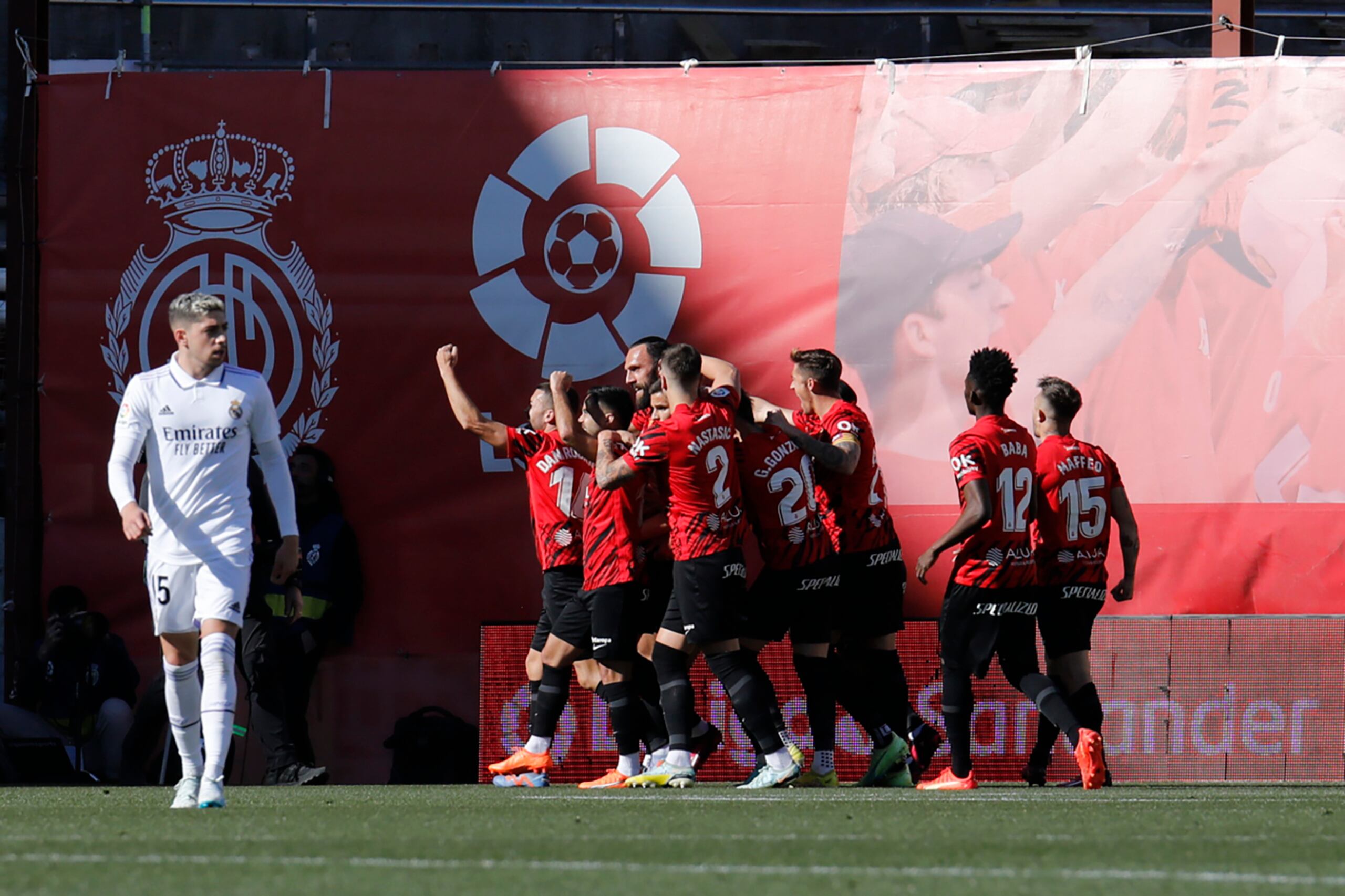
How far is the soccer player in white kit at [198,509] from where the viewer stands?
647 cm

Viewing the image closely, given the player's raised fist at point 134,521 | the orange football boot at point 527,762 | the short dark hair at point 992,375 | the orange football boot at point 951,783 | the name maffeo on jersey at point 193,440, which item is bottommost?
the orange football boot at point 527,762

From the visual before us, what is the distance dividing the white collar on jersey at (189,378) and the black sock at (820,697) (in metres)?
3.27

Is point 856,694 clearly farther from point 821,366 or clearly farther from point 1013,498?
point 821,366

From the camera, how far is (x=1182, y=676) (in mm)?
9891

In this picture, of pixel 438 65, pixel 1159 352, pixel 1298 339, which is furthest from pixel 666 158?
pixel 438 65

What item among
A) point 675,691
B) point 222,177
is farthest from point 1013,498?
point 222,177

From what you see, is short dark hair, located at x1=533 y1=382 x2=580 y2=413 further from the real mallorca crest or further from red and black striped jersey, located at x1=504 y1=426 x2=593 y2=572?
the real mallorca crest

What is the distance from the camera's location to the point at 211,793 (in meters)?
6.53

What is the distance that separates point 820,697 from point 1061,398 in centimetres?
178

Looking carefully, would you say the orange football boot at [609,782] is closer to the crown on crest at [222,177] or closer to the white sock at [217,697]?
the white sock at [217,697]

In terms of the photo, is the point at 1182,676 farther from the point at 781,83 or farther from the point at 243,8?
the point at 243,8

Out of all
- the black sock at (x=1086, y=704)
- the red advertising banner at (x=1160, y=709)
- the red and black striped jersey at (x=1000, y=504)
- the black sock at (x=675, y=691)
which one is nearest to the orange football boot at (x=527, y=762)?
the red advertising banner at (x=1160, y=709)

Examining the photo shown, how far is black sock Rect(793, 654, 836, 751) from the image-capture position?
8.73 metres

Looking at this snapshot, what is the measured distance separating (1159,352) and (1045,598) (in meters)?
2.51
